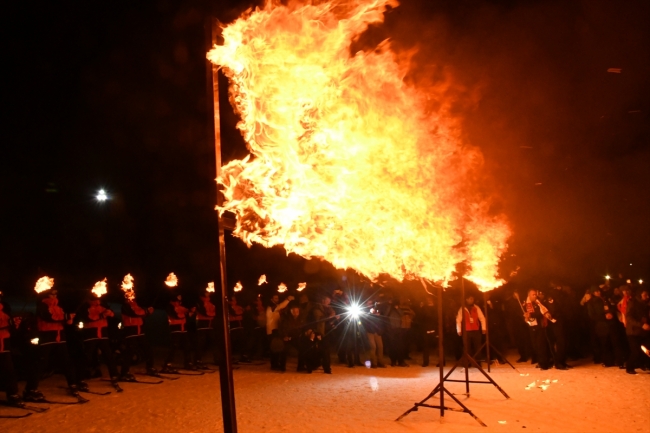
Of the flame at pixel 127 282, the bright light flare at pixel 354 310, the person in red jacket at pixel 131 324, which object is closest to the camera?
the flame at pixel 127 282

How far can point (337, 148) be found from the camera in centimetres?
658

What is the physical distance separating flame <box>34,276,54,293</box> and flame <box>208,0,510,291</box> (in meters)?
6.62

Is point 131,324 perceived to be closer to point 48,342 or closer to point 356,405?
point 48,342

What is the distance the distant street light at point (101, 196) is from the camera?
2830 cm

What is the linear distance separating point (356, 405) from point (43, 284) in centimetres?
652

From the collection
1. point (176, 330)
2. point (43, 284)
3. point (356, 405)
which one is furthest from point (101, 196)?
point (356, 405)

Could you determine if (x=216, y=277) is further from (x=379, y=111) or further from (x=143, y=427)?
(x=143, y=427)

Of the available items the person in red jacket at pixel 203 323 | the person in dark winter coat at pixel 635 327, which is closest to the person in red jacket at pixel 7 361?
the person in red jacket at pixel 203 323

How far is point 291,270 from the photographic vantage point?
29281 mm

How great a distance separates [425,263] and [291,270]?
21.2 m

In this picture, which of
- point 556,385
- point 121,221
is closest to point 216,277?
point 556,385

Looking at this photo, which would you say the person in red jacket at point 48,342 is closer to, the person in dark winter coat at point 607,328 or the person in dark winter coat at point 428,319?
the person in dark winter coat at point 428,319

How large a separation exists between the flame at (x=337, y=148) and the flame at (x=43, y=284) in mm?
6621

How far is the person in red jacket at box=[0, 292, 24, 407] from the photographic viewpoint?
9.65 m
